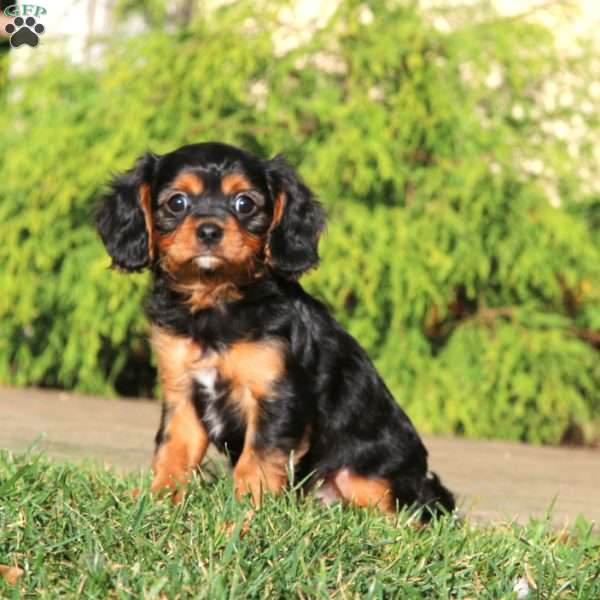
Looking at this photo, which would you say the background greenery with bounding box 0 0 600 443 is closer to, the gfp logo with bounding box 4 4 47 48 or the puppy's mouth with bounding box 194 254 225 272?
the gfp logo with bounding box 4 4 47 48

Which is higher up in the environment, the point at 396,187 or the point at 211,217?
the point at 396,187

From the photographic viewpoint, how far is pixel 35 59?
849 cm

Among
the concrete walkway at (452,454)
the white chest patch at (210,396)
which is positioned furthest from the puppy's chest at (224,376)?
the concrete walkway at (452,454)

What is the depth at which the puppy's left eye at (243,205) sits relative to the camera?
4.28m

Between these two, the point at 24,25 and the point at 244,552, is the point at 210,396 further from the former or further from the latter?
the point at 24,25

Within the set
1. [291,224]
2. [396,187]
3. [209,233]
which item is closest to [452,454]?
[396,187]

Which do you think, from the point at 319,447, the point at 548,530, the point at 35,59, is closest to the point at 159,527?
the point at 319,447

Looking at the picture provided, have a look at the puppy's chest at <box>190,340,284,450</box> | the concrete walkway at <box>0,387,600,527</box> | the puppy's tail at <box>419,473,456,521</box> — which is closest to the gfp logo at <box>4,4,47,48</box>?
the concrete walkway at <box>0,387,600,527</box>

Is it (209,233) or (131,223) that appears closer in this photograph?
(209,233)

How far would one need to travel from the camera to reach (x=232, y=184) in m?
4.27

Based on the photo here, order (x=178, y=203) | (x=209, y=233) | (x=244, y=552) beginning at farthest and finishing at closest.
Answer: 1. (x=178, y=203)
2. (x=209, y=233)
3. (x=244, y=552)

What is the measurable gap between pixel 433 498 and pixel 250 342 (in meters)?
0.94

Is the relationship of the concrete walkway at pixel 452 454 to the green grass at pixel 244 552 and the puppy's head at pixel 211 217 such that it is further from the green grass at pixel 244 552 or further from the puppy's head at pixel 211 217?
the green grass at pixel 244 552

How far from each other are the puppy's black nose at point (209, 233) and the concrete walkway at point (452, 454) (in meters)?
1.06
